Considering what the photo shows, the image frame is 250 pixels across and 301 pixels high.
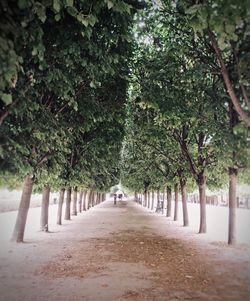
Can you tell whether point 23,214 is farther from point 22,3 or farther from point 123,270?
point 22,3

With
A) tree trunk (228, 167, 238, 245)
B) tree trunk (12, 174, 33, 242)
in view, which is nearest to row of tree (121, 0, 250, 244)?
tree trunk (228, 167, 238, 245)

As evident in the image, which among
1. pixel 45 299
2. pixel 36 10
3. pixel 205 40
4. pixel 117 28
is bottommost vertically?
pixel 45 299

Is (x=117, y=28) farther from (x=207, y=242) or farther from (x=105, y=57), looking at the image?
(x=207, y=242)

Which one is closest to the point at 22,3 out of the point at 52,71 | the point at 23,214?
the point at 52,71

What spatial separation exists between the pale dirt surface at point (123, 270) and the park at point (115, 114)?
4cm

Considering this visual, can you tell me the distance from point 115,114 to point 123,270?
698 cm

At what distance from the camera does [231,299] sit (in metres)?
7.86

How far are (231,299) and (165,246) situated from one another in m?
8.08

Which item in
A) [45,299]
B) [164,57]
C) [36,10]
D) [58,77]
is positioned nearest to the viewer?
[36,10]

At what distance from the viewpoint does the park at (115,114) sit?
715cm

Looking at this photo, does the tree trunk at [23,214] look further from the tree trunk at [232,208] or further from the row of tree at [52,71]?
the tree trunk at [232,208]

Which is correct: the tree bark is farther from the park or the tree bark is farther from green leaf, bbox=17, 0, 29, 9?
green leaf, bbox=17, 0, 29, 9

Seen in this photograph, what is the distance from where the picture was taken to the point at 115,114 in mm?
15516

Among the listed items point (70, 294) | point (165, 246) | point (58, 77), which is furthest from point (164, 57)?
point (70, 294)
